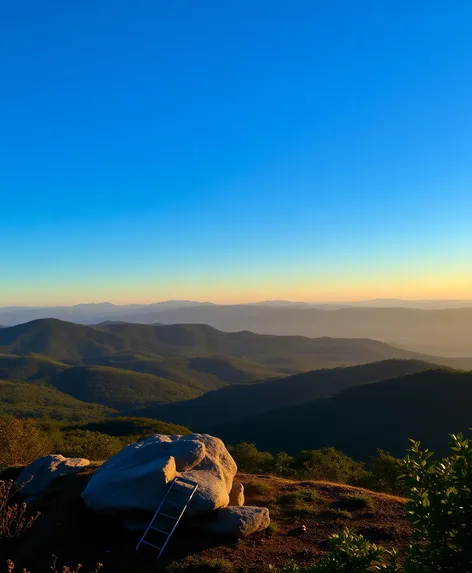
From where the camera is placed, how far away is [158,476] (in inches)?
494

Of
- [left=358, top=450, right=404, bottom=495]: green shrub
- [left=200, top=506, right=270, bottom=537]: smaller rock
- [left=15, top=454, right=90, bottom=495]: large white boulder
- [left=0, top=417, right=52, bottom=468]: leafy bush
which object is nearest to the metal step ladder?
[left=200, top=506, right=270, bottom=537]: smaller rock

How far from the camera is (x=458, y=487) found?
14.9 feet

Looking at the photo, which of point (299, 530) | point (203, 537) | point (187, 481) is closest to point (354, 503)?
point (299, 530)

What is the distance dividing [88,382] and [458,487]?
21383 cm

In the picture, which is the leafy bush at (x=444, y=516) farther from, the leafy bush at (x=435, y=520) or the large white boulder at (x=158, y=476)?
the large white boulder at (x=158, y=476)

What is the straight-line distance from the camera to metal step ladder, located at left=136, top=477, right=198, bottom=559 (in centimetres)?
1152

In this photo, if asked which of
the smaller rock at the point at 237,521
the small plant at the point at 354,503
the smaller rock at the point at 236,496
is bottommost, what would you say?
the small plant at the point at 354,503

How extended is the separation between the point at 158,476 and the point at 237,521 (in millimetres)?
2853

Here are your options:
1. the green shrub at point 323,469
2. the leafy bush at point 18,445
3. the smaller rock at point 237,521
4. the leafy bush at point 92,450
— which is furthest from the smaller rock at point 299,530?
the leafy bush at point 18,445

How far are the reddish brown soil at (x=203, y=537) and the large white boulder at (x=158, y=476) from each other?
768 millimetres

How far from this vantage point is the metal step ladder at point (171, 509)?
37.8 feet

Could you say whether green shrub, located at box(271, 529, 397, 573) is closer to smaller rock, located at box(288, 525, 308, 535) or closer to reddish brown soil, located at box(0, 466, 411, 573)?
reddish brown soil, located at box(0, 466, 411, 573)

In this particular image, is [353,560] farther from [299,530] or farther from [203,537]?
[299,530]

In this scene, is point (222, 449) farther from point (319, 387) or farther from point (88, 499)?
point (319, 387)
